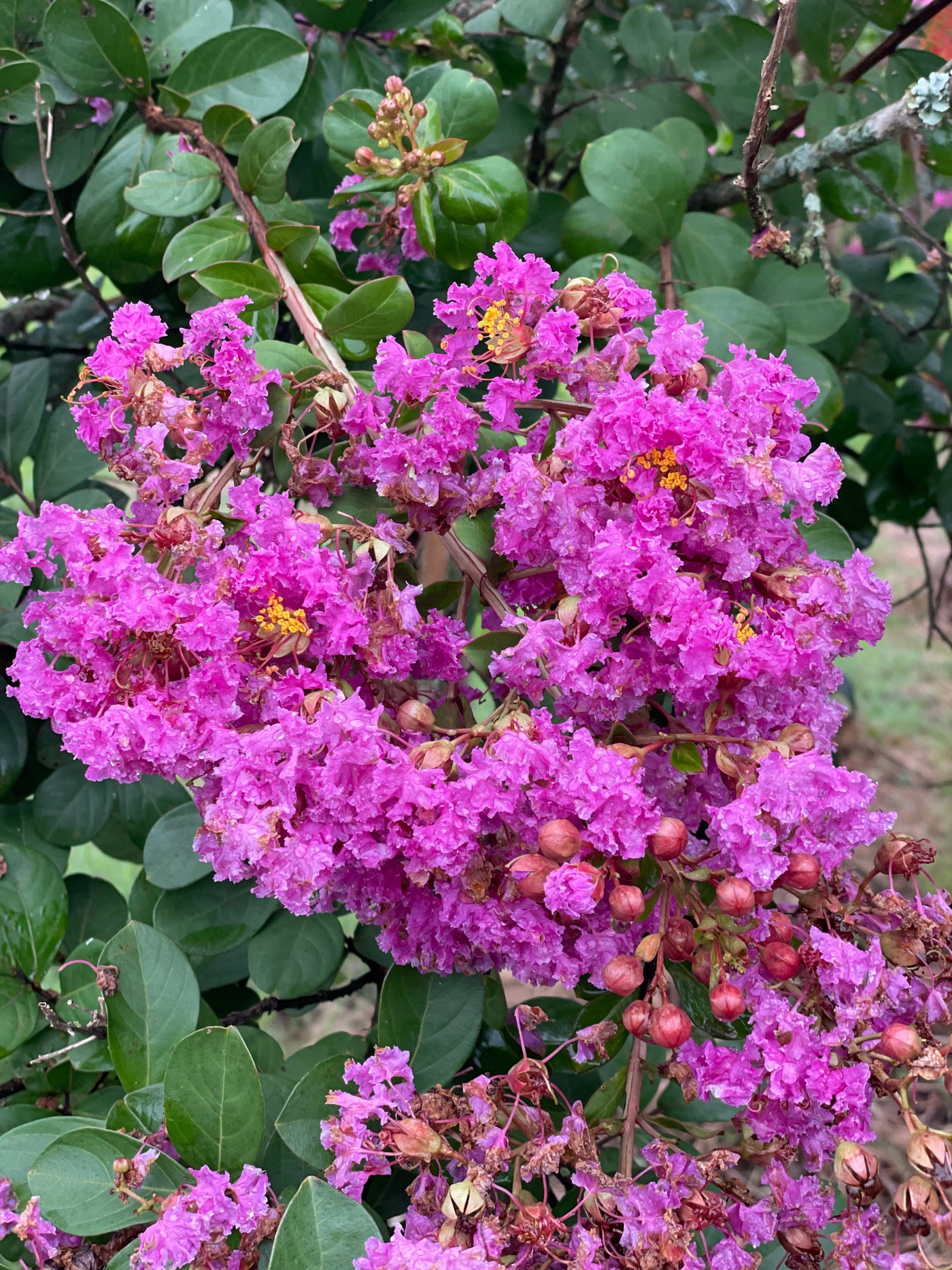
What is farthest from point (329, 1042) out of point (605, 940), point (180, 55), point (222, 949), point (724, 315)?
point (180, 55)

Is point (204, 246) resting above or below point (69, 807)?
above

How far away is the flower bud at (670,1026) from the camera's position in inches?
32.6

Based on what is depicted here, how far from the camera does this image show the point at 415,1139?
0.84 m

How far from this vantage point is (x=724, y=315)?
1.37m

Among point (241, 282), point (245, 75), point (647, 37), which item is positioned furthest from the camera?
point (647, 37)

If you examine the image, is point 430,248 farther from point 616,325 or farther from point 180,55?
point 180,55

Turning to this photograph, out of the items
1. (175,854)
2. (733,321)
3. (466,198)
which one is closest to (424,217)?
(466,198)

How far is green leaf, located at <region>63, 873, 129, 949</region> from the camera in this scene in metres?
1.41

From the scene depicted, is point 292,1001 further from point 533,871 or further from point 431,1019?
point 533,871

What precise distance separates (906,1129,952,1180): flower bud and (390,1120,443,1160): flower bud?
0.36 m

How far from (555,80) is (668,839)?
5.17ft

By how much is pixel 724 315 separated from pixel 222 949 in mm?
995

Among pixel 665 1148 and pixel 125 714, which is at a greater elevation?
pixel 125 714

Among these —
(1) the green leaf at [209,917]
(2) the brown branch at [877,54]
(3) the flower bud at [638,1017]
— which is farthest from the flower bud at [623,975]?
(2) the brown branch at [877,54]
